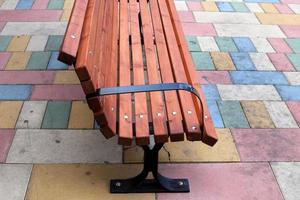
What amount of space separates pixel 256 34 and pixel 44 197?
2.80m

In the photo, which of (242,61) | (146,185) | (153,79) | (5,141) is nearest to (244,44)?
(242,61)

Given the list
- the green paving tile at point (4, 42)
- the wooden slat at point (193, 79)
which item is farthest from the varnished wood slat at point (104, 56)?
the green paving tile at point (4, 42)

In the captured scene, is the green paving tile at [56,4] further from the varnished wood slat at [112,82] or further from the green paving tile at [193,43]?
the varnished wood slat at [112,82]

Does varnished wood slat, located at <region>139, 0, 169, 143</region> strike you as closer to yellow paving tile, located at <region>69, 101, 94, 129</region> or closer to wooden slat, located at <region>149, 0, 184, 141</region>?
wooden slat, located at <region>149, 0, 184, 141</region>

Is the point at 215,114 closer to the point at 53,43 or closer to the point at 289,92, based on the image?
the point at 289,92

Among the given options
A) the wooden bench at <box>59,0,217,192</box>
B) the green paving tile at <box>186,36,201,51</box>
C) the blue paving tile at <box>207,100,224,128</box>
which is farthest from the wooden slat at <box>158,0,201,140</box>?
the green paving tile at <box>186,36,201,51</box>

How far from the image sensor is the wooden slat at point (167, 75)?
2020mm

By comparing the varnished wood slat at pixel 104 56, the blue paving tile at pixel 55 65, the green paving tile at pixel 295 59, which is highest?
the varnished wood slat at pixel 104 56

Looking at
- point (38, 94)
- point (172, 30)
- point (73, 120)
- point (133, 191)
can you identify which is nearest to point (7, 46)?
point (38, 94)

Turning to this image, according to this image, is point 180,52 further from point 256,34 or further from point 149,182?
point 256,34

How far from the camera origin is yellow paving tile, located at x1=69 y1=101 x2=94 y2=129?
2.82 m

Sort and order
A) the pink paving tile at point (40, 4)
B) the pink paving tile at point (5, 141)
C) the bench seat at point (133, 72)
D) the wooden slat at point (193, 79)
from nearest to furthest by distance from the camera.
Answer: the bench seat at point (133, 72) → the wooden slat at point (193, 79) → the pink paving tile at point (5, 141) → the pink paving tile at point (40, 4)

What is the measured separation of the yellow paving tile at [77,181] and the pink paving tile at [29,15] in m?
2.17

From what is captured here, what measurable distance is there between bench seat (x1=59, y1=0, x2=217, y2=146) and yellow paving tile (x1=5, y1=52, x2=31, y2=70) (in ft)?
3.55
